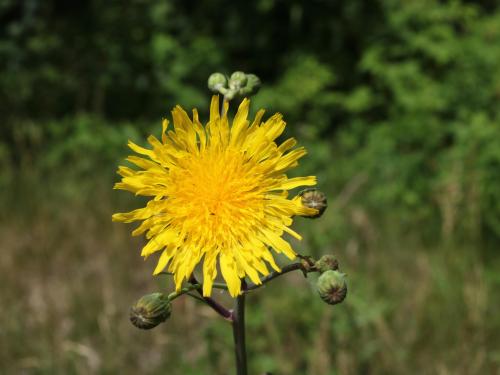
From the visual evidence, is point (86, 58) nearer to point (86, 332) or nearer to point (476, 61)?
point (86, 332)

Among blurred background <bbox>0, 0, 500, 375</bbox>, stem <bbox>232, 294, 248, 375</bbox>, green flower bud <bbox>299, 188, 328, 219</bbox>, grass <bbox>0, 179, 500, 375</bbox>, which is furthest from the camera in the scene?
blurred background <bbox>0, 0, 500, 375</bbox>

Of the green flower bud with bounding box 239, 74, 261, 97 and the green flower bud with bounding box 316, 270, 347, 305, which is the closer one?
the green flower bud with bounding box 316, 270, 347, 305

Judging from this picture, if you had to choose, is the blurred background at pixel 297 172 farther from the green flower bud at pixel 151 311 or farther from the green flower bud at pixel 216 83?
the green flower bud at pixel 216 83

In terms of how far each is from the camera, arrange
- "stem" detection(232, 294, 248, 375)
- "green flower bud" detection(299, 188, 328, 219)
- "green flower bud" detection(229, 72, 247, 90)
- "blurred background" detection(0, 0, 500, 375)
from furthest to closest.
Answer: "blurred background" detection(0, 0, 500, 375) → "green flower bud" detection(229, 72, 247, 90) → "green flower bud" detection(299, 188, 328, 219) → "stem" detection(232, 294, 248, 375)

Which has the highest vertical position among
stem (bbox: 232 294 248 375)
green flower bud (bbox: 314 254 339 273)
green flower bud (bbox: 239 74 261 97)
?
green flower bud (bbox: 239 74 261 97)

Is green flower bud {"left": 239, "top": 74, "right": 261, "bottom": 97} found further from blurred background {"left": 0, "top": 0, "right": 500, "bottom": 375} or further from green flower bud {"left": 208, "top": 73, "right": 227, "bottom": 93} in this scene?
blurred background {"left": 0, "top": 0, "right": 500, "bottom": 375}

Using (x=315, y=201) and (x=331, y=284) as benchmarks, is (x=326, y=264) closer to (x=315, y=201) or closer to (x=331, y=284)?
(x=331, y=284)

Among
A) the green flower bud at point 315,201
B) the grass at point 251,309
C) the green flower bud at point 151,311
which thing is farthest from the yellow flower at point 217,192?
the grass at point 251,309

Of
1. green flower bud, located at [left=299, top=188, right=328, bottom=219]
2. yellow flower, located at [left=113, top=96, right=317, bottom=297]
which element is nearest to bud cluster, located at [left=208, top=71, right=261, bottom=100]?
yellow flower, located at [left=113, top=96, right=317, bottom=297]
